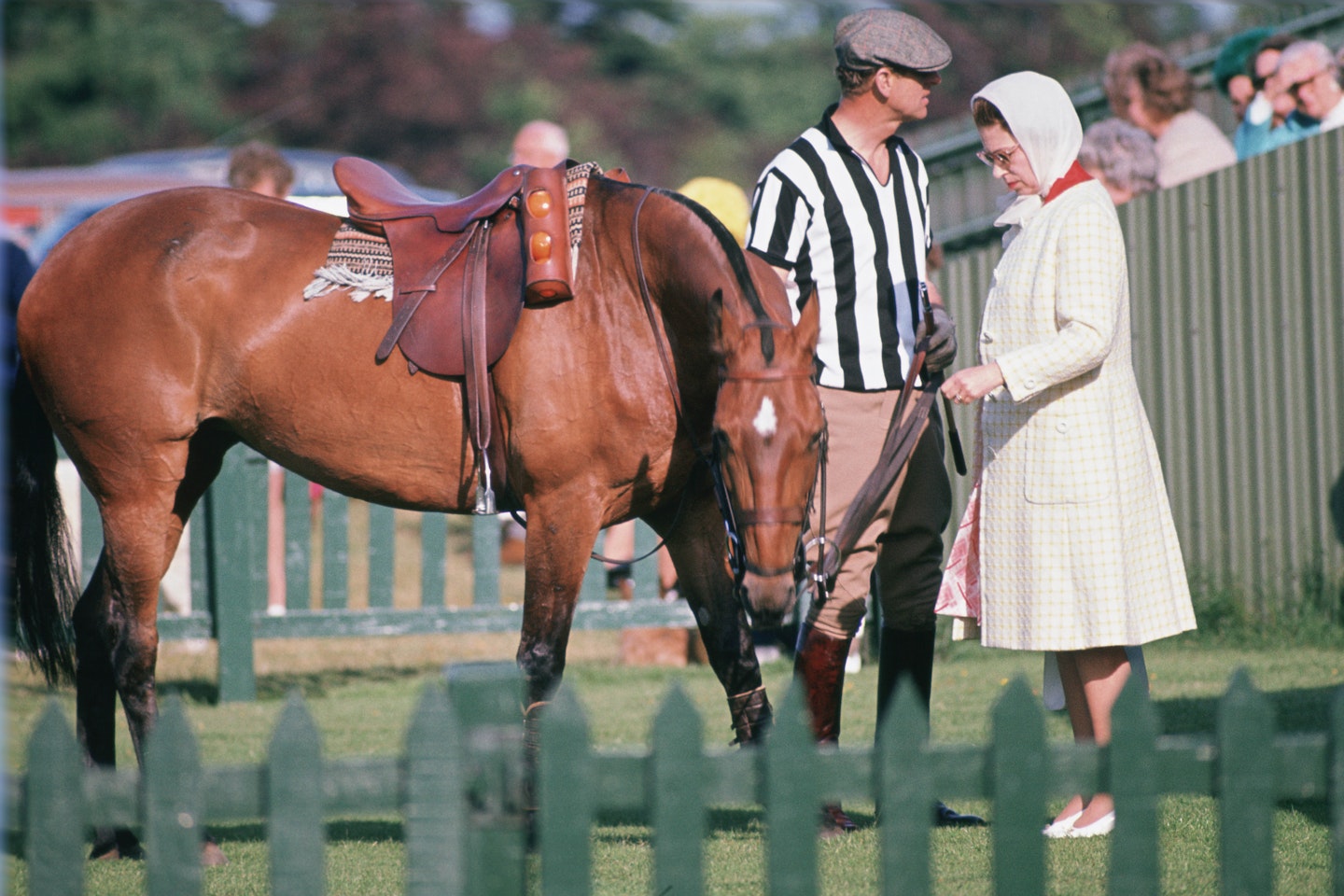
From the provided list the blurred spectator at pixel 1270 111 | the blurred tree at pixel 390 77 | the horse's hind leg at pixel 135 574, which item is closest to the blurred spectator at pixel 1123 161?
the blurred spectator at pixel 1270 111

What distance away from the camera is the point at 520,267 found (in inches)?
165

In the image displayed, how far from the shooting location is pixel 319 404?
4.33 m

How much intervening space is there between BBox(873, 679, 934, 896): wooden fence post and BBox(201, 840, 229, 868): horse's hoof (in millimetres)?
2533

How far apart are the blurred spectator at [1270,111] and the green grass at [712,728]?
2843 mm

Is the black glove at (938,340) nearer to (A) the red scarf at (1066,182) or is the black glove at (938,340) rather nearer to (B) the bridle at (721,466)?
A: (A) the red scarf at (1066,182)

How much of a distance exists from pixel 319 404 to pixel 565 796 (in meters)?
2.32

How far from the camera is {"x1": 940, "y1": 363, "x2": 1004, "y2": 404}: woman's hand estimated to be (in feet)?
12.3

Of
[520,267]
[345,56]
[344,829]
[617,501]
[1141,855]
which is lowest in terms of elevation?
[344,829]

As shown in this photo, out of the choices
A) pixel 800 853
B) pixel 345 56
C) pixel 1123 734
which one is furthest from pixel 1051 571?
pixel 345 56

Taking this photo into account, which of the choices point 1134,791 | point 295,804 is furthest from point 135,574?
point 1134,791

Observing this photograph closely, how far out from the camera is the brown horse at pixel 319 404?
4.09 meters

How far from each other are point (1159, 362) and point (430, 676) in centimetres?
420

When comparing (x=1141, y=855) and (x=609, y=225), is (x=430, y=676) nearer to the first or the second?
(x=609, y=225)

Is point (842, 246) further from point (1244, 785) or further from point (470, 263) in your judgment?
point (1244, 785)
